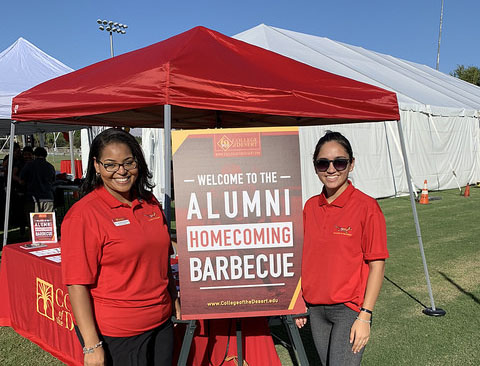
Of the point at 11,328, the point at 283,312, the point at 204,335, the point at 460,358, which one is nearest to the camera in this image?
the point at 283,312

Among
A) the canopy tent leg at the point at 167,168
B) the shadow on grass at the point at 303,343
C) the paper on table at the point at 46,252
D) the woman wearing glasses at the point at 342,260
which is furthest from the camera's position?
the paper on table at the point at 46,252

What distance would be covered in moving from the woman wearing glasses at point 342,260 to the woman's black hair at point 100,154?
0.90 m

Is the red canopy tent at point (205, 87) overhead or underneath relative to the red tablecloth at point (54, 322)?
overhead

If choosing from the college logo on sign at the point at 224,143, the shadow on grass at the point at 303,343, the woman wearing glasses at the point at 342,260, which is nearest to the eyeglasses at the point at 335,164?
the woman wearing glasses at the point at 342,260

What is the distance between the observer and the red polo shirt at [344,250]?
2.11 metres

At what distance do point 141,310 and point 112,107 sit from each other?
1594 mm

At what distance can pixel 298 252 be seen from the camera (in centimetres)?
220

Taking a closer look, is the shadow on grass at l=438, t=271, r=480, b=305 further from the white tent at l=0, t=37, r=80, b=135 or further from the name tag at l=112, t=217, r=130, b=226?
the white tent at l=0, t=37, r=80, b=135

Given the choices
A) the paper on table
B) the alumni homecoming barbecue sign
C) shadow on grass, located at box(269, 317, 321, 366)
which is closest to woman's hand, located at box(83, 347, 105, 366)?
the alumni homecoming barbecue sign

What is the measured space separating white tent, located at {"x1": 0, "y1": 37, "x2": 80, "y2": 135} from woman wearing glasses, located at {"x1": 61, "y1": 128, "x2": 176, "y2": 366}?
19.6 feet

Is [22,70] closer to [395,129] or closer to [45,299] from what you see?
[45,299]

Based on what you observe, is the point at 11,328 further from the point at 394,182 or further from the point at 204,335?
the point at 394,182

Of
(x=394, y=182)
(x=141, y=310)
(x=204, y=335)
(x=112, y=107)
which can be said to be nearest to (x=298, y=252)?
(x=141, y=310)

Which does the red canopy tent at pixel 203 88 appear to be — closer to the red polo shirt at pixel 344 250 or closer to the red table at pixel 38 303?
the red polo shirt at pixel 344 250
